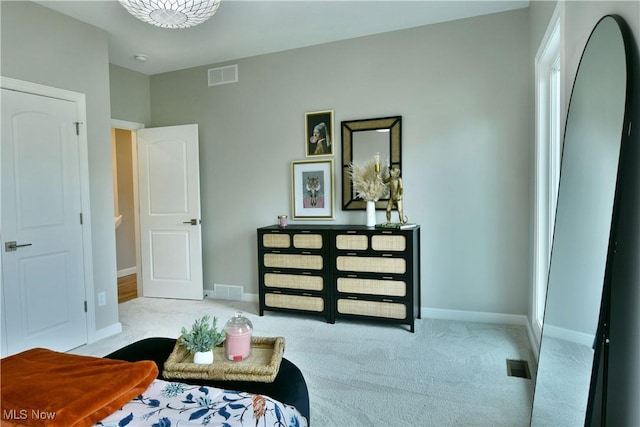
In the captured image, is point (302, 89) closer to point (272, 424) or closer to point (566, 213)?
point (566, 213)

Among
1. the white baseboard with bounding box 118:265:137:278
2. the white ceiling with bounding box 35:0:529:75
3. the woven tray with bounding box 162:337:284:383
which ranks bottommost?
the white baseboard with bounding box 118:265:137:278

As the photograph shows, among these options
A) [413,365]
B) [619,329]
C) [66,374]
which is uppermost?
[619,329]

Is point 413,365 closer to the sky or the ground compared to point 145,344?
closer to the ground

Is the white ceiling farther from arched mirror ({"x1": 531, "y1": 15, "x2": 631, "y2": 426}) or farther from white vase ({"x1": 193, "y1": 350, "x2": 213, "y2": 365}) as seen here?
white vase ({"x1": 193, "y1": 350, "x2": 213, "y2": 365})

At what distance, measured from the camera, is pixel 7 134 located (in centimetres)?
277

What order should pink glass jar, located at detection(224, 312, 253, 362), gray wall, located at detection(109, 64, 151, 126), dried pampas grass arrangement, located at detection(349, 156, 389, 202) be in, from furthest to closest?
gray wall, located at detection(109, 64, 151, 126)
dried pampas grass arrangement, located at detection(349, 156, 389, 202)
pink glass jar, located at detection(224, 312, 253, 362)

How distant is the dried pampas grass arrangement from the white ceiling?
1.28m

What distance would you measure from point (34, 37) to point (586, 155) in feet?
12.4

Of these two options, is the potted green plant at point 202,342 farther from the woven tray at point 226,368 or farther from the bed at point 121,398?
the bed at point 121,398

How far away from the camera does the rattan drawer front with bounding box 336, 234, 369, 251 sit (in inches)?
138

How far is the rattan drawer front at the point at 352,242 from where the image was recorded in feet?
11.5

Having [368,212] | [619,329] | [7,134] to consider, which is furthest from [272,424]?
[7,134]

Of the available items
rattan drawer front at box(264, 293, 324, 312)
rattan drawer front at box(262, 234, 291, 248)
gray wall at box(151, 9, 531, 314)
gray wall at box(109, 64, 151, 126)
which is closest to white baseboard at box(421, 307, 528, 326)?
gray wall at box(151, 9, 531, 314)

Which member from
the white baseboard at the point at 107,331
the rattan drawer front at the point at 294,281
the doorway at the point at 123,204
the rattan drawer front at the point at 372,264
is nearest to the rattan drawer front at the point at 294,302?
the rattan drawer front at the point at 294,281
